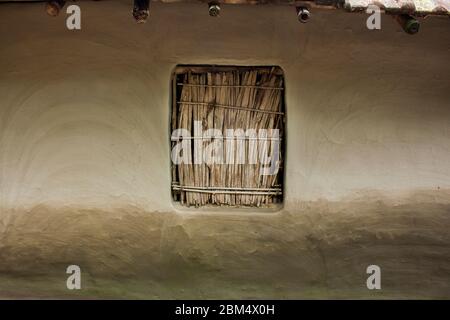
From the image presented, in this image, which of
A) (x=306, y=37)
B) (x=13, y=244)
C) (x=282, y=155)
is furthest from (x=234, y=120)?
(x=13, y=244)

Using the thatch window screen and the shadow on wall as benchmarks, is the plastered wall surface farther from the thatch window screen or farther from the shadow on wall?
the thatch window screen

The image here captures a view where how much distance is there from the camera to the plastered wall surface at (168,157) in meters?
4.68

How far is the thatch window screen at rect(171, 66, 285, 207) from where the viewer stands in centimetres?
480

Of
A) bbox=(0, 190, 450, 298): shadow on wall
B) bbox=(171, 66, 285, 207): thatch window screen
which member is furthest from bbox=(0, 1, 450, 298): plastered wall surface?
bbox=(171, 66, 285, 207): thatch window screen

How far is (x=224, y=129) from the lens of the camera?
482 centimetres

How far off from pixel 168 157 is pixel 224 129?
1.77 ft

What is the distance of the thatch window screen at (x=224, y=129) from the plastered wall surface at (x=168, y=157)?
128 mm

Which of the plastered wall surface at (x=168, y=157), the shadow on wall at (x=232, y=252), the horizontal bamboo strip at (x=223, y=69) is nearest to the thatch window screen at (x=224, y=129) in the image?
the horizontal bamboo strip at (x=223, y=69)

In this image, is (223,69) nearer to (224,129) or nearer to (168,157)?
(224,129)

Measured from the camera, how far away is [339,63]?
4746mm

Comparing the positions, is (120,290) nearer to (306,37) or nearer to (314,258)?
(314,258)

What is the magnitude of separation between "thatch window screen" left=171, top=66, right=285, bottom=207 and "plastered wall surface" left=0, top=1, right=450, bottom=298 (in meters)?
0.13

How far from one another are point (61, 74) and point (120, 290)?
6.23 ft

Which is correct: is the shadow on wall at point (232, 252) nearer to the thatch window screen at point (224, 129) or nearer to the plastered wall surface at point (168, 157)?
the plastered wall surface at point (168, 157)
